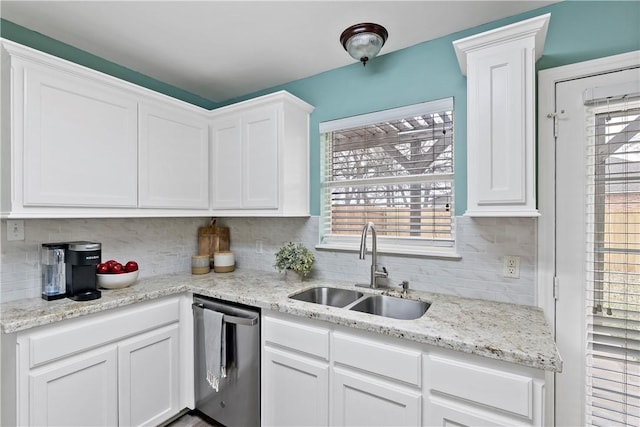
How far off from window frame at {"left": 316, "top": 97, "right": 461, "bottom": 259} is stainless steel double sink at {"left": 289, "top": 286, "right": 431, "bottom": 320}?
32cm

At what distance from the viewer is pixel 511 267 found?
1.77 metres

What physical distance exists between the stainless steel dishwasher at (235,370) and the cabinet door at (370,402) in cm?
55

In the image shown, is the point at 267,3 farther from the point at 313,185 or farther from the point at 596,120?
the point at 596,120

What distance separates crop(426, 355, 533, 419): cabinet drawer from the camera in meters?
1.18

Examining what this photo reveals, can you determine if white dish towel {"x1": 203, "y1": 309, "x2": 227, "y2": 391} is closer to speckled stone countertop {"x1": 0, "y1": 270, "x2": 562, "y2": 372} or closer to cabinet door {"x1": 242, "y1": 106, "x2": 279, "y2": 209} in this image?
speckled stone countertop {"x1": 0, "y1": 270, "x2": 562, "y2": 372}

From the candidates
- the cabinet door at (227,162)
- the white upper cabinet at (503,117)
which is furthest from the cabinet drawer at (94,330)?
the white upper cabinet at (503,117)

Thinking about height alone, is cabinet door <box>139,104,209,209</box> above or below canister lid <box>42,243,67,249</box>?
above

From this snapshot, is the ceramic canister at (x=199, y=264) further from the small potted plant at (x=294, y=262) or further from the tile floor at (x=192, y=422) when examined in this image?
the tile floor at (x=192, y=422)

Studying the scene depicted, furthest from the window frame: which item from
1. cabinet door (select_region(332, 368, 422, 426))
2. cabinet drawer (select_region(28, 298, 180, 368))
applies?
cabinet drawer (select_region(28, 298, 180, 368))

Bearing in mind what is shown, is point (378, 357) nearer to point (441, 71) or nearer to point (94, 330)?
point (94, 330)

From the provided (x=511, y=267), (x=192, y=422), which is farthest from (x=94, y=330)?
(x=511, y=267)

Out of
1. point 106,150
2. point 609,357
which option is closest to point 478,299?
point 609,357

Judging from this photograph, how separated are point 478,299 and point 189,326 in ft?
6.19

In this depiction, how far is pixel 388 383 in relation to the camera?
57.4 inches
